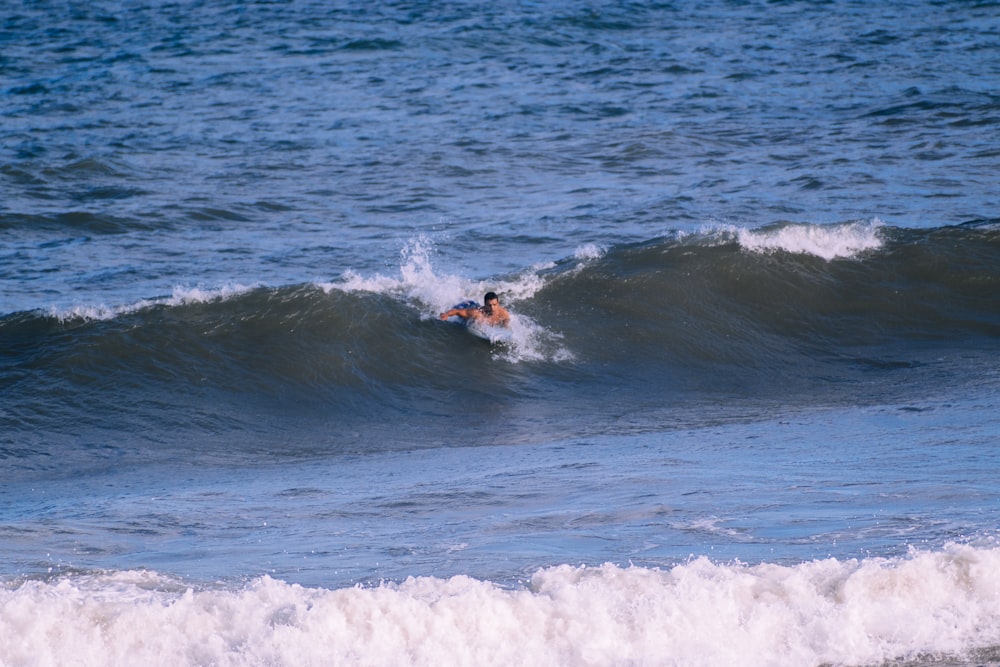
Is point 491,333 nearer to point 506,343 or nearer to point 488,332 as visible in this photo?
point 488,332

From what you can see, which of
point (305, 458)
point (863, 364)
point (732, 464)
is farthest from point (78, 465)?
point (863, 364)

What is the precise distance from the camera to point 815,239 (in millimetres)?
15766

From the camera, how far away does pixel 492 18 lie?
93.2 ft

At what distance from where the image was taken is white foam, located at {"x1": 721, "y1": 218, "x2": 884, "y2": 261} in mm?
15586

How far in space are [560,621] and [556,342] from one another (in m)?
8.06

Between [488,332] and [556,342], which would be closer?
[488,332]

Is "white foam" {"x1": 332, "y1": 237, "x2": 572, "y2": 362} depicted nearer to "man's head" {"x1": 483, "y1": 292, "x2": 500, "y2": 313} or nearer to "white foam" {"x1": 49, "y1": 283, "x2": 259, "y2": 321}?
"man's head" {"x1": 483, "y1": 292, "x2": 500, "y2": 313}

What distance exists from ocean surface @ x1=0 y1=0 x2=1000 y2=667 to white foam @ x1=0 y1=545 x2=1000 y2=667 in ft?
0.06

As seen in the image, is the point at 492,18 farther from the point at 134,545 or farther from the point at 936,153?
the point at 134,545

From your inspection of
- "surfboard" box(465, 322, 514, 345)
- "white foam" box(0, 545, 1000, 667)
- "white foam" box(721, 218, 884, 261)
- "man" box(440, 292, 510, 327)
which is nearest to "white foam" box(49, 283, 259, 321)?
"man" box(440, 292, 510, 327)

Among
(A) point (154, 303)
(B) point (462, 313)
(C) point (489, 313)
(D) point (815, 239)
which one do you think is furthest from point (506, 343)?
(D) point (815, 239)

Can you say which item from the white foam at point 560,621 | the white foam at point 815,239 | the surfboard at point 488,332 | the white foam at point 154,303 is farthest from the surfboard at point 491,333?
the white foam at point 560,621

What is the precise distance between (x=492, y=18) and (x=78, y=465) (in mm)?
19631

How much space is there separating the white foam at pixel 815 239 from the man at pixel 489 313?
3.51m
